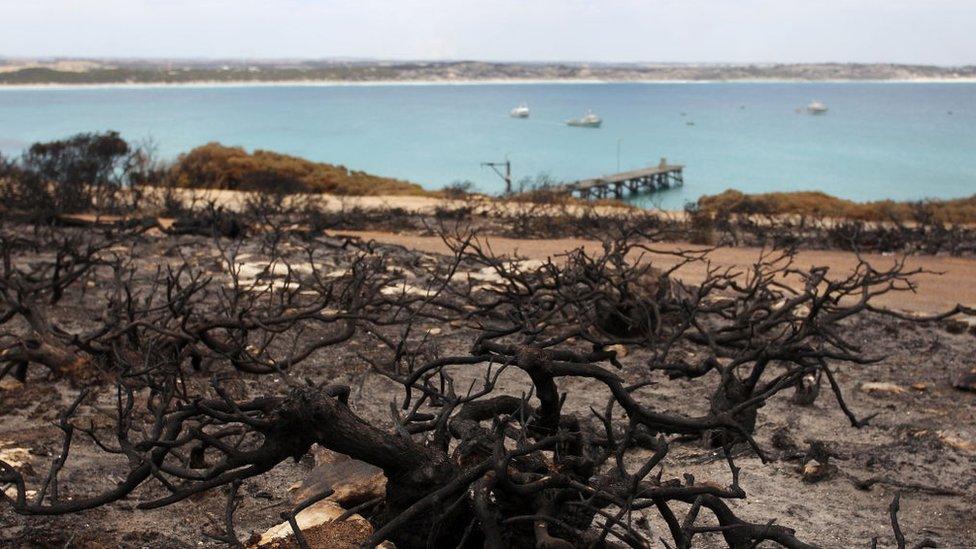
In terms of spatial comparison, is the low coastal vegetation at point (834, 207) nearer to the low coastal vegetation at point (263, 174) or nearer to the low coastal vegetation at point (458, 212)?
the low coastal vegetation at point (458, 212)

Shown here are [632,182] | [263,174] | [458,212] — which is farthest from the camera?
[632,182]

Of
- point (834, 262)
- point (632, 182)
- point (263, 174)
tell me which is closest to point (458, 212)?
point (834, 262)

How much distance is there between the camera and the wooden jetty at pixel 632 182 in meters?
36.1

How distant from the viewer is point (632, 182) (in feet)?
138

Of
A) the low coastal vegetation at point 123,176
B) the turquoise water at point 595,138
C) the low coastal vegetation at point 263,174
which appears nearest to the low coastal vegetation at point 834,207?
the turquoise water at point 595,138

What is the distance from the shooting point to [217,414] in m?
2.99

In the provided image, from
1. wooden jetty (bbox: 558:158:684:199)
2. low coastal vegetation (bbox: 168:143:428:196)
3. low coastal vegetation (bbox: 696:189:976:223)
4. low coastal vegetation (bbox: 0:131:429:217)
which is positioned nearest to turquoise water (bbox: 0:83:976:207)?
wooden jetty (bbox: 558:158:684:199)

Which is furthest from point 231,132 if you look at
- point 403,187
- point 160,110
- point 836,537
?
point 836,537

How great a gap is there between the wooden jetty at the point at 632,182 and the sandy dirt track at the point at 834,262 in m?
18.1

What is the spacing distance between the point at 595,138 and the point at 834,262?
65481mm

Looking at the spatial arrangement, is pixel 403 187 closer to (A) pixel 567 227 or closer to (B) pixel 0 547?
(A) pixel 567 227

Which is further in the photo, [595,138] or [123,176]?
[595,138]

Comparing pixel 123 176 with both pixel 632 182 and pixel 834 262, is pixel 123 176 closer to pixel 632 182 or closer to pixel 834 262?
pixel 834 262

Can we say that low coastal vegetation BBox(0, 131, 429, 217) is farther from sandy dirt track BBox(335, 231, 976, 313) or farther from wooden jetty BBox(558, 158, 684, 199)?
wooden jetty BBox(558, 158, 684, 199)
